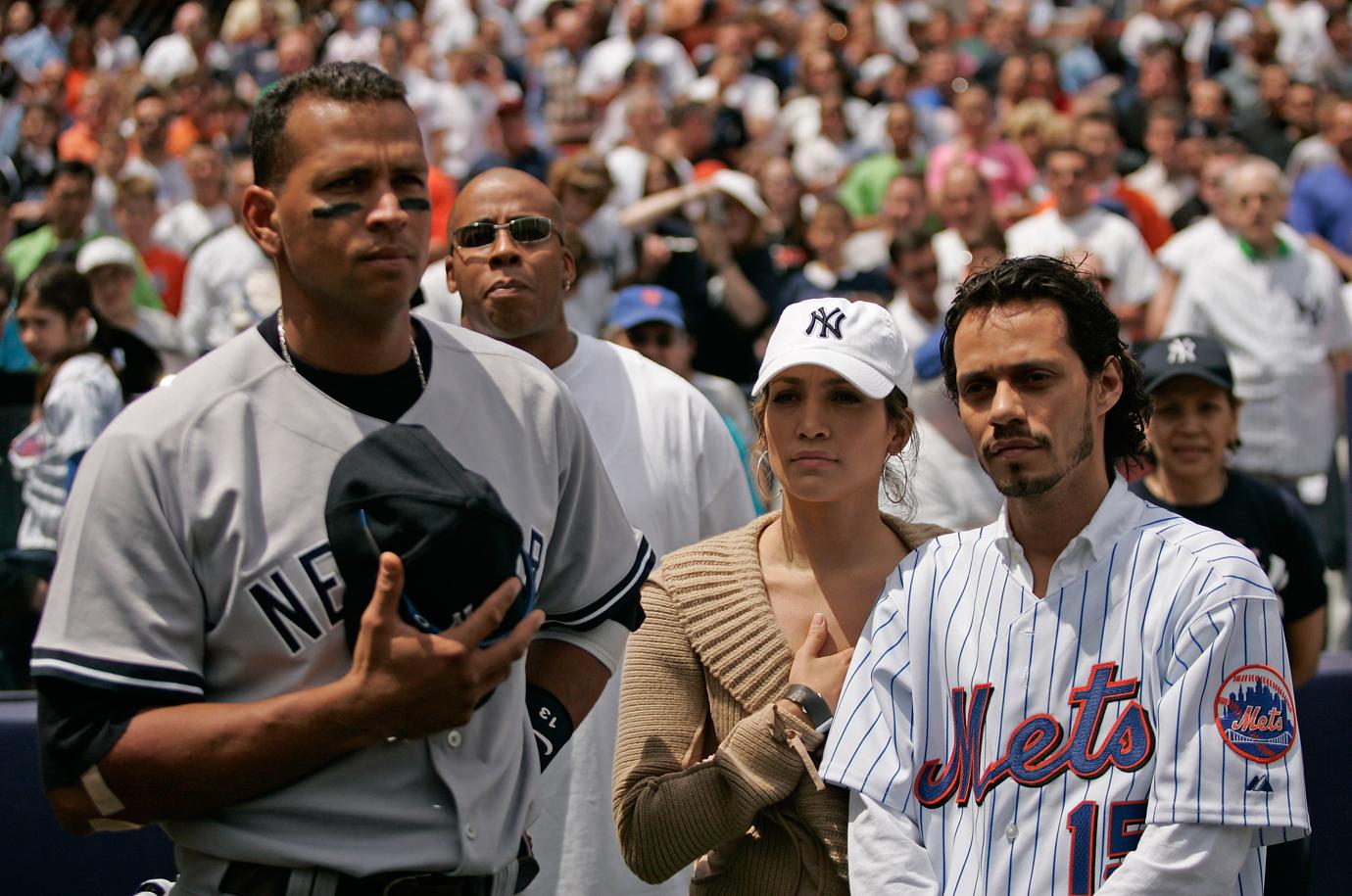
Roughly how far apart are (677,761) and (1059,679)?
79 centimetres

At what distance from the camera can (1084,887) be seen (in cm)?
270

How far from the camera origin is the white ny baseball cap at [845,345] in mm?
3318

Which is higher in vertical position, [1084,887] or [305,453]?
[305,453]

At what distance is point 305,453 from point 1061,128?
29.8ft

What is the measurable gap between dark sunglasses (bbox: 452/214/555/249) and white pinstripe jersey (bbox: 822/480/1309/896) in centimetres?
163

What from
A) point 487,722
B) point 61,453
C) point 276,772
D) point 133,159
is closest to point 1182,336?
point 487,722

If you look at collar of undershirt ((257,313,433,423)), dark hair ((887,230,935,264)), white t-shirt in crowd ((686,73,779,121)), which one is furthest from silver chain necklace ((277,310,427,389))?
white t-shirt in crowd ((686,73,779,121))

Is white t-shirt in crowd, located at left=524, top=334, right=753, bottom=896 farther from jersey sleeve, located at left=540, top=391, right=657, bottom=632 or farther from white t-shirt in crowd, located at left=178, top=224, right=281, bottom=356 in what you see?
white t-shirt in crowd, located at left=178, top=224, right=281, bottom=356

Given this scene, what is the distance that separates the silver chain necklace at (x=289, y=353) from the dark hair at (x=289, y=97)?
0.22 metres

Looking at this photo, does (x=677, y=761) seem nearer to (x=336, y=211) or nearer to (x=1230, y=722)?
(x=1230, y=722)

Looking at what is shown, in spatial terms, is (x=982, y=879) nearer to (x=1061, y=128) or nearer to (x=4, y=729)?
(x=4, y=729)

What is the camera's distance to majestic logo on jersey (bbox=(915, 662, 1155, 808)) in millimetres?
2723

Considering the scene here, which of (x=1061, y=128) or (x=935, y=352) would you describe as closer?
(x=935, y=352)

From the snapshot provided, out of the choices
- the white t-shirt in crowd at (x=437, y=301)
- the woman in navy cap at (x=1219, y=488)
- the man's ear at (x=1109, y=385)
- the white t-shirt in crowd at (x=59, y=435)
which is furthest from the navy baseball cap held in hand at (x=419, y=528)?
the white t-shirt in crowd at (x=59, y=435)
